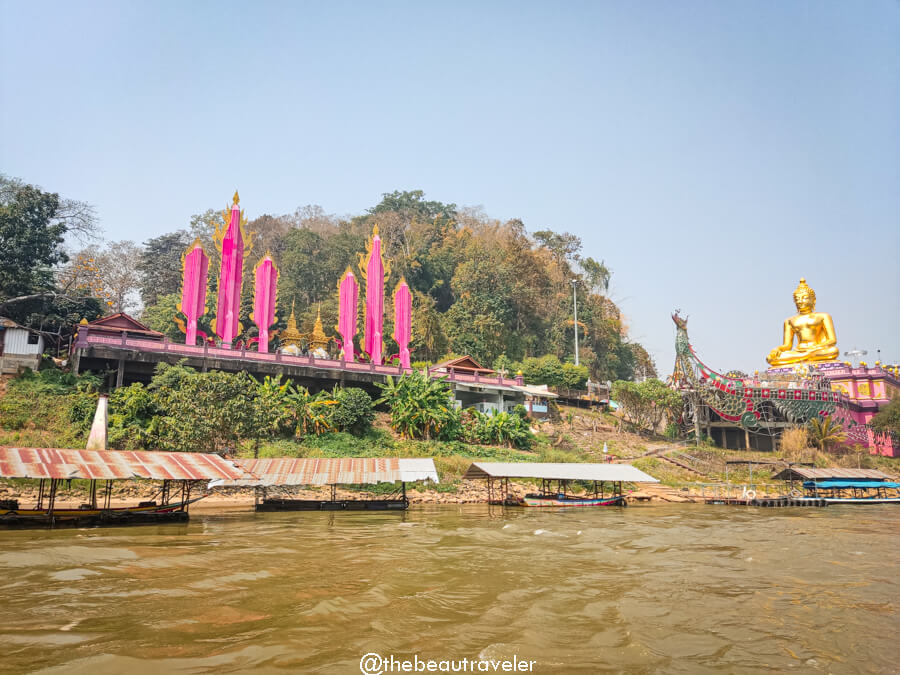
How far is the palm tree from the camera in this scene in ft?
120

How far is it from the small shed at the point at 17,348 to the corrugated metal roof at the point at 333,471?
1467 cm

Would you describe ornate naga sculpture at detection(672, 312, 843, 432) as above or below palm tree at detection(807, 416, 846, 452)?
above

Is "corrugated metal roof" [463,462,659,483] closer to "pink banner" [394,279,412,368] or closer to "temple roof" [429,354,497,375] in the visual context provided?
"temple roof" [429,354,497,375]

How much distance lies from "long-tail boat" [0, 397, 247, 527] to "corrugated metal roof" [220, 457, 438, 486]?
122 centimetres

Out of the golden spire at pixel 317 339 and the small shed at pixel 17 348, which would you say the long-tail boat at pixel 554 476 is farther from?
the small shed at pixel 17 348

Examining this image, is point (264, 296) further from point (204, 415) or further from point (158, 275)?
point (158, 275)

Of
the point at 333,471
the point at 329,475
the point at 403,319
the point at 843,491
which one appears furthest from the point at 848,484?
the point at 403,319

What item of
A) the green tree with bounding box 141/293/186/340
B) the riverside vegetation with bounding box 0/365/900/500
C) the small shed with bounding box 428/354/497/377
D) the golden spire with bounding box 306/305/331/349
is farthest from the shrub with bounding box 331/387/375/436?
the green tree with bounding box 141/293/186/340

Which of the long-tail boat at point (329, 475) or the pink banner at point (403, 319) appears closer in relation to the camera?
the long-tail boat at point (329, 475)

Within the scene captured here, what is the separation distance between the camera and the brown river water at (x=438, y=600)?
260 inches

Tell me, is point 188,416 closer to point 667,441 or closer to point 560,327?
point 667,441

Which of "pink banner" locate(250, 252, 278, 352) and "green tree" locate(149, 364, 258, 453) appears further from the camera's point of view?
"pink banner" locate(250, 252, 278, 352)

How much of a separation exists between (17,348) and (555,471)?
24779 mm

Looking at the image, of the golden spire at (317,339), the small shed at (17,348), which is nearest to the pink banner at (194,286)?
the small shed at (17,348)
